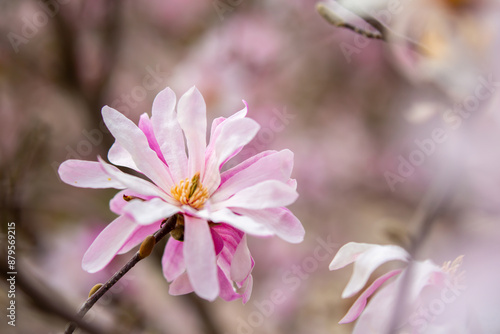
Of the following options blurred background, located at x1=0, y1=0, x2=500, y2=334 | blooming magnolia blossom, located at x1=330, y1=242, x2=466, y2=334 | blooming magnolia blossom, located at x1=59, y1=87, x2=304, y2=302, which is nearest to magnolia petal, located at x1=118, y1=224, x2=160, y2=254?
blooming magnolia blossom, located at x1=59, y1=87, x2=304, y2=302

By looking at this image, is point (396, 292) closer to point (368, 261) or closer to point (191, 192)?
point (368, 261)

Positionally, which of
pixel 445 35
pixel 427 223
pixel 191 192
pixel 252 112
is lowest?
pixel 252 112

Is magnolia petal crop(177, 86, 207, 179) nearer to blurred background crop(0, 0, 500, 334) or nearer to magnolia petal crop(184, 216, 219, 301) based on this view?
magnolia petal crop(184, 216, 219, 301)

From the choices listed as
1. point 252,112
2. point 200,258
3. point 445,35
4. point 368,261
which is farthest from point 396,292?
point 252,112

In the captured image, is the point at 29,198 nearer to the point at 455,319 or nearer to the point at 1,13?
the point at 1,13

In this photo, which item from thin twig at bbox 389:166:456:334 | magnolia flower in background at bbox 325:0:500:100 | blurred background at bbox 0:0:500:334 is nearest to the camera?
thin twig at bbox 389:166:456:334

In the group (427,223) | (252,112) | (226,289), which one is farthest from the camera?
(252,112)

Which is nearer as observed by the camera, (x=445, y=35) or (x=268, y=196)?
(x=268, y=196)
